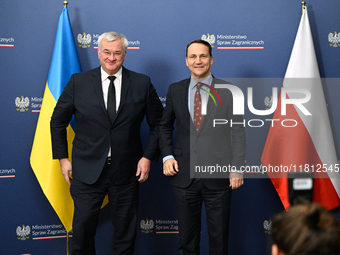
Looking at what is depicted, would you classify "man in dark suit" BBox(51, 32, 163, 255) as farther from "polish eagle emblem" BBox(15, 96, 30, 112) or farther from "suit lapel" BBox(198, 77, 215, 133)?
"polish eagle emblem" BBox(15, 96, 30, 112)

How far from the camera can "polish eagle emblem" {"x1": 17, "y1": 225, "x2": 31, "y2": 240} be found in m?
2.97

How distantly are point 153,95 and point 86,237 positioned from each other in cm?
111

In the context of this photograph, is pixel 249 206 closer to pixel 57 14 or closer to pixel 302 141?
pixel 302 141

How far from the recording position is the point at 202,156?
2.28 meters

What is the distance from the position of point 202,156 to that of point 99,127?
0.73 metres

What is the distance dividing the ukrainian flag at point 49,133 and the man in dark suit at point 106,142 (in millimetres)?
376

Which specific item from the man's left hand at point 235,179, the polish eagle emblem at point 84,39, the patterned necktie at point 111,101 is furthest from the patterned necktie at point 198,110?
the polish eagle emblem at point 84,39

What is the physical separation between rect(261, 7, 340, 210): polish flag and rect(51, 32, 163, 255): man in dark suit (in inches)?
41.9

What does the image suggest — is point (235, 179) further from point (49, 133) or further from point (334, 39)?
point (334, 39)

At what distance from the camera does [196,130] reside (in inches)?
90.4

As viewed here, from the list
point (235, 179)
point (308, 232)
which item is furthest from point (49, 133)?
point (308, 232)

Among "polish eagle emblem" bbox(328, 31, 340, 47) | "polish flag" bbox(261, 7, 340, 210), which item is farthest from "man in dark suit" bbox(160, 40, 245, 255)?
"polish eagle emblem" bbox(328, 31, 340, 47)

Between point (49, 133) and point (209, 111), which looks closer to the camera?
point (209, 111)

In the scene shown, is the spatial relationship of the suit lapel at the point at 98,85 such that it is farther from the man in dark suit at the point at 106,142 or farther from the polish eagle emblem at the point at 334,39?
the polish eagle emblem at the point at 334,39
